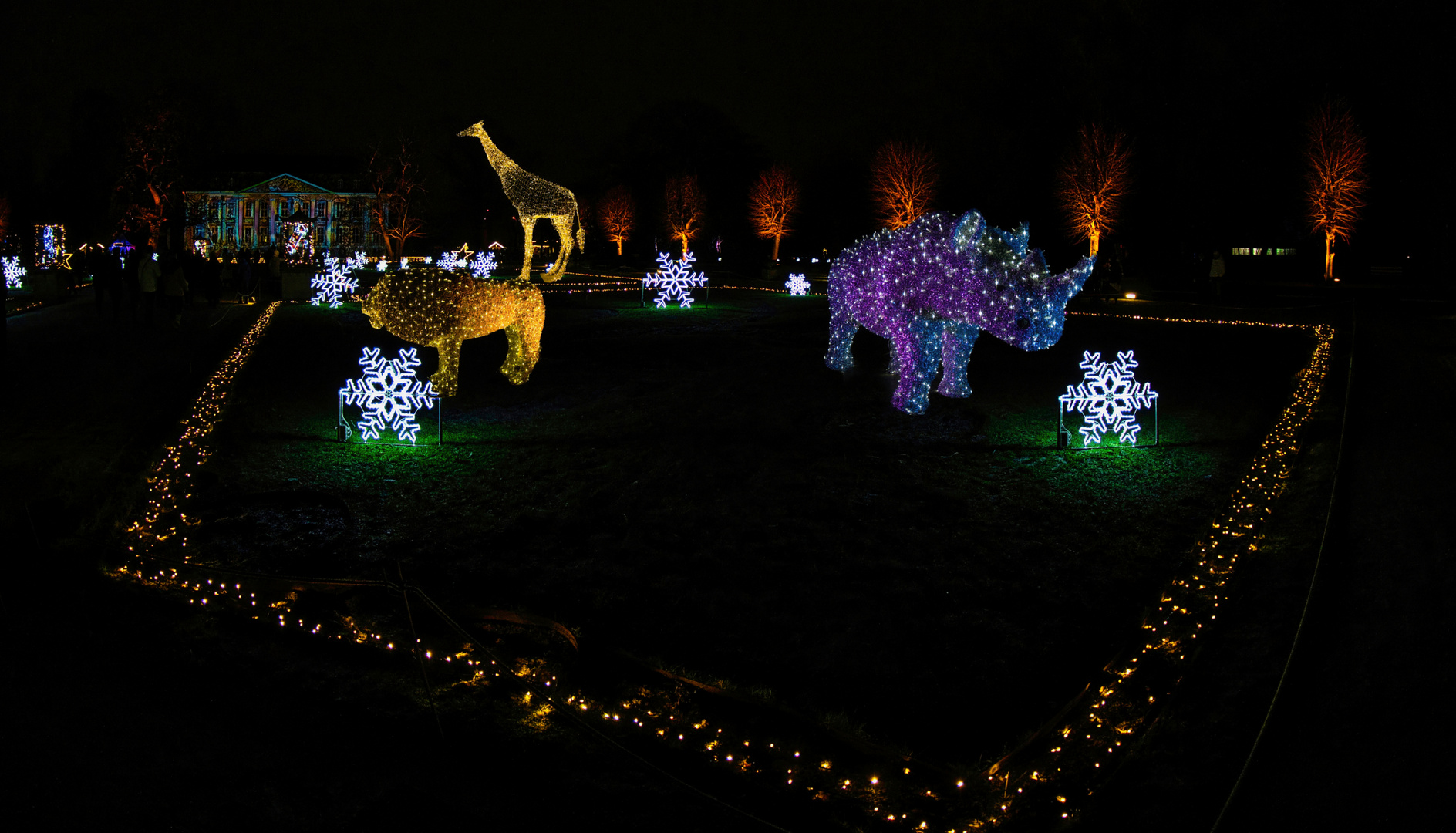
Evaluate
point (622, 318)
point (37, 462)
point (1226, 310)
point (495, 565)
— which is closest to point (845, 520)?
point (495, 565)

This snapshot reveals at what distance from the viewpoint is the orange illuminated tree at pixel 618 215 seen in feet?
209

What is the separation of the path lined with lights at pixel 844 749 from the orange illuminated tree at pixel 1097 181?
34.1 meters

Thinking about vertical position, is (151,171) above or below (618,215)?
below

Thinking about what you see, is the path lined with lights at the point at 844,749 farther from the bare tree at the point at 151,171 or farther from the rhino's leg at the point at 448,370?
the bare tree at the point at 151,171

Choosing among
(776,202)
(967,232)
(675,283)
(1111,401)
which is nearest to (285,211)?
(776,202)

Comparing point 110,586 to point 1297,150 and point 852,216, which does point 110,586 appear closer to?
point 1297,150

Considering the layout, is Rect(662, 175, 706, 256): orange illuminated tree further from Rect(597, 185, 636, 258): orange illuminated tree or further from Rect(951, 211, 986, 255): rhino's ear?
Rect(951, 211, 986, 255): rhino's ear

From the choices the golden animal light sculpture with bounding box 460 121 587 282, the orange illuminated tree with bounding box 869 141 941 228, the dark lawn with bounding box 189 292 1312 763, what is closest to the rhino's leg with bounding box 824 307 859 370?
the dark lawn with bounding box 189 292 1312 763

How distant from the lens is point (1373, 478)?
7.41m

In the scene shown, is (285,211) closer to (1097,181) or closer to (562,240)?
(1097,181)

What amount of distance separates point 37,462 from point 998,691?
780cm

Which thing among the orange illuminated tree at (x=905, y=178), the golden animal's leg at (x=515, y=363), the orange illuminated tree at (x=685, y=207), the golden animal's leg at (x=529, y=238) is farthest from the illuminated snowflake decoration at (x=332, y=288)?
the orange illuminated tree at (x=685, y=207)

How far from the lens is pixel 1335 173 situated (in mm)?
35250

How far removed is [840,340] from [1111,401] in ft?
14.3
